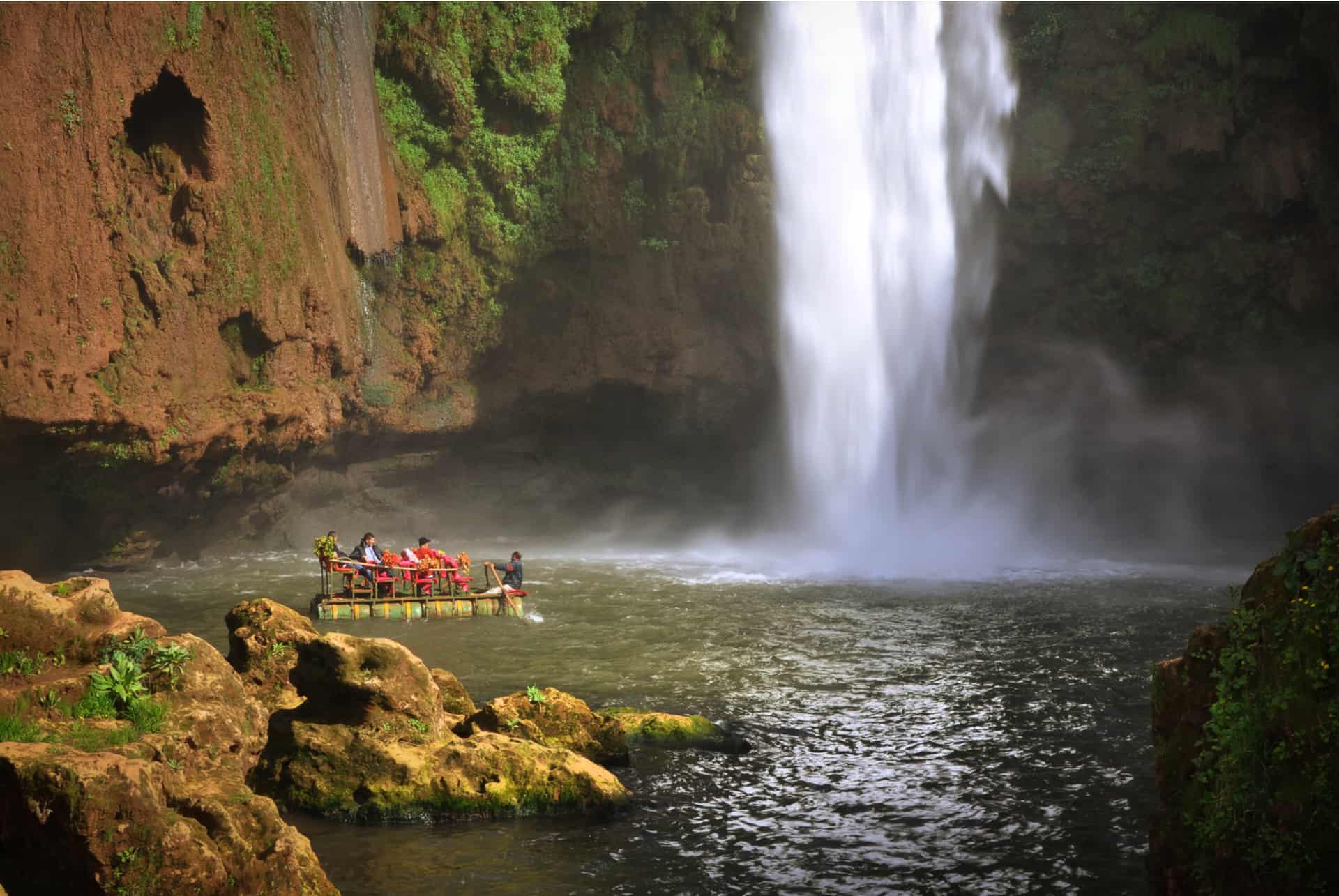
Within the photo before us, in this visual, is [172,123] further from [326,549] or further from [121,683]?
[121,683]

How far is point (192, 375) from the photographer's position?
84.2 feet

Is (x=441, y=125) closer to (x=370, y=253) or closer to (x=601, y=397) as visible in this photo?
(x=370, y=253)

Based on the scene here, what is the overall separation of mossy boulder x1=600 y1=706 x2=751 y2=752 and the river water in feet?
1.09

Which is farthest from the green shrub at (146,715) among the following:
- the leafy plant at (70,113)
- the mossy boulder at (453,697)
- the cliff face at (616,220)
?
the cliff face at (616,220)

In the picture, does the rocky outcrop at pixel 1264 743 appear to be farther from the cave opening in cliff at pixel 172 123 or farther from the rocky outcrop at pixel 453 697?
the cave opening in cliff at pixel 172 123

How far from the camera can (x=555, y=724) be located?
42.8 feet

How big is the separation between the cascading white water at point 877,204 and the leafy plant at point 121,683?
25097mm

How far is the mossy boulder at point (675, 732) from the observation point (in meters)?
13.6

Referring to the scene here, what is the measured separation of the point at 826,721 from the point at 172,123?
1950 cm

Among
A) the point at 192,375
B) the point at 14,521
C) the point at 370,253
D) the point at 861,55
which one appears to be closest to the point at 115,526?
the point at 14,521

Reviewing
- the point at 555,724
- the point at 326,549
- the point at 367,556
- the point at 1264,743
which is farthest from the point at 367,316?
the point at 1264,743

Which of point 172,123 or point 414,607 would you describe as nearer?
point 414,607

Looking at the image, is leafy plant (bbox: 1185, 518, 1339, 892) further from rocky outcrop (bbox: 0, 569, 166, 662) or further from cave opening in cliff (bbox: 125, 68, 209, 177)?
cave opening in cliff (bbox: 125, 68, 209, 177)

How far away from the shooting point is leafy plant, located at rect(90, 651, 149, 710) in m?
10.0
